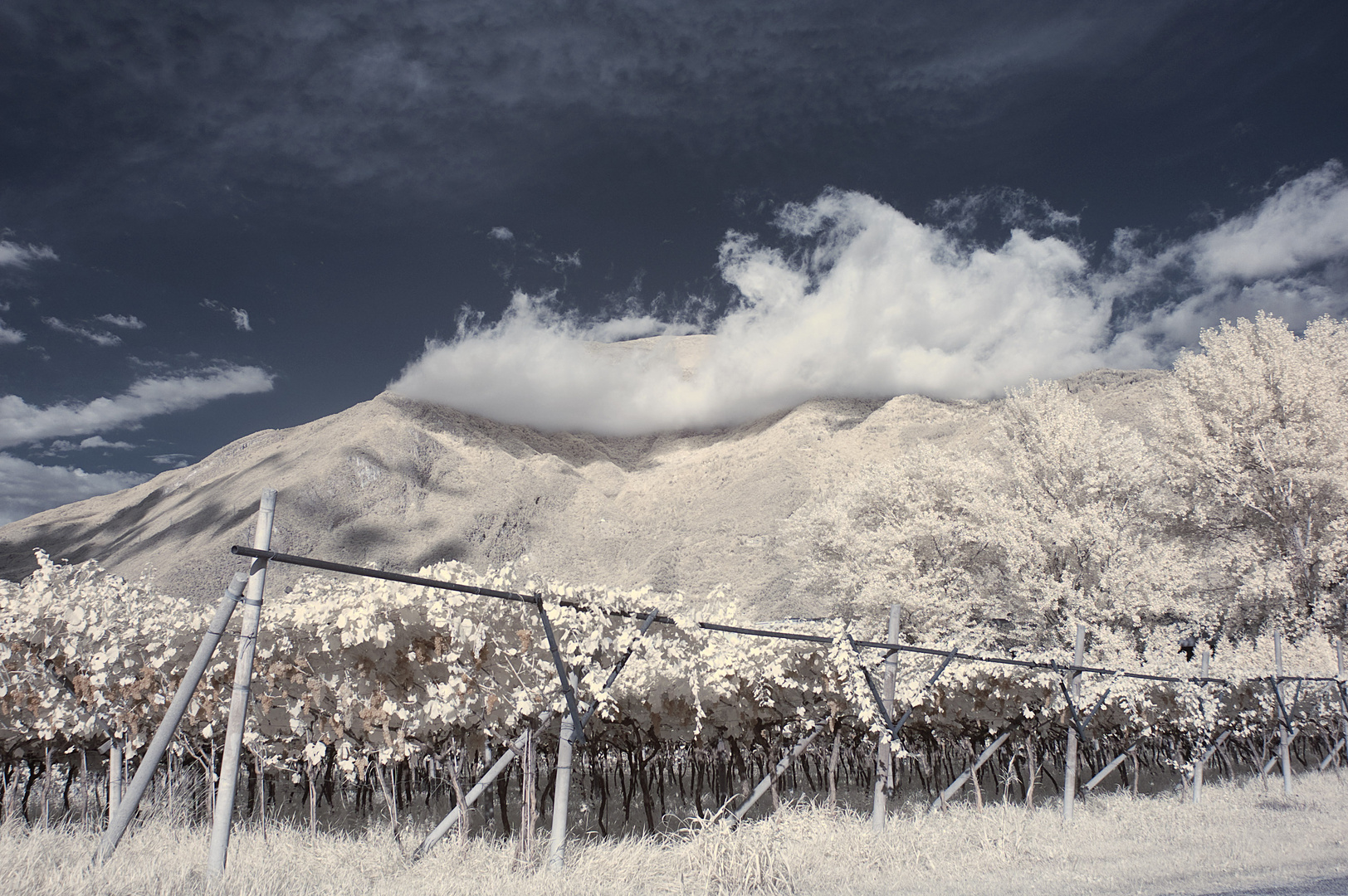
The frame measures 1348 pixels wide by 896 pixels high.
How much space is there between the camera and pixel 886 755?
8.77 m

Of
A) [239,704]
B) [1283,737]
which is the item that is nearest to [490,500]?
[1283,737]

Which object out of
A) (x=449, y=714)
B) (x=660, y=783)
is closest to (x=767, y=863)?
(x=449, y=714)

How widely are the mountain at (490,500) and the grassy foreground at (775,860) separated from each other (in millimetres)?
56439

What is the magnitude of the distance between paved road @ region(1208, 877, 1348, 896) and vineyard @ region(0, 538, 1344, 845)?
3.34 metres

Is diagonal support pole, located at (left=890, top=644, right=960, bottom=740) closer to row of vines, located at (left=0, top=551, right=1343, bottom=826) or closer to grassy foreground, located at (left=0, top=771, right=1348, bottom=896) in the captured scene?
row of vines, located at (left=0, top=551, right=1343, bottom=826)

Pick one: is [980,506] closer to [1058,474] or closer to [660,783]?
[1058,474]

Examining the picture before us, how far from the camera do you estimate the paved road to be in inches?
265

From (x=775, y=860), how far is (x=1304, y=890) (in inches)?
208

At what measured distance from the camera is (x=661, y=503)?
114125mm

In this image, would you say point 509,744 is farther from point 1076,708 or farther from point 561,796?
point 1076,708

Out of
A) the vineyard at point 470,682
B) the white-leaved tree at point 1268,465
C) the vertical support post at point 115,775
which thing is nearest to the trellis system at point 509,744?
the vineyard at point 470,682

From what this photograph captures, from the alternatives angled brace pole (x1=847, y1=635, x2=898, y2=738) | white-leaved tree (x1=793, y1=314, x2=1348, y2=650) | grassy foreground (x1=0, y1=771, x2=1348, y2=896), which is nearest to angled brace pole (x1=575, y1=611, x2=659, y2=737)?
grassy foreground (x1=0, y1=771, x2=1348, y2=896)

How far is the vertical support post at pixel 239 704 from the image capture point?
15.4 feet

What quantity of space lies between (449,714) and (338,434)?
130438 millimetres
